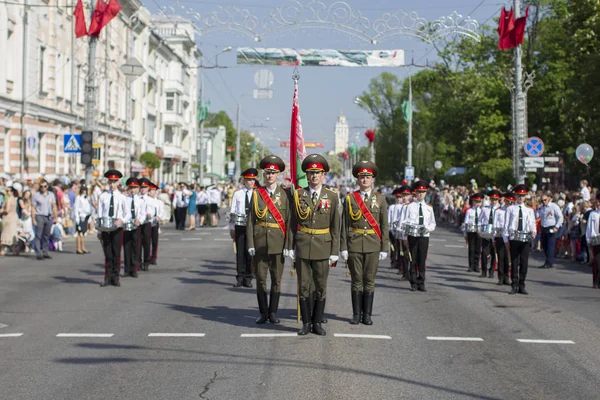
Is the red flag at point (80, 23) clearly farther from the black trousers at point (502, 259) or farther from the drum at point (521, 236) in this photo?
the drum at point (521, 236)

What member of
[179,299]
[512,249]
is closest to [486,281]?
[512,249]

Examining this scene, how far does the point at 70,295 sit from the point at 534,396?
8.46 m

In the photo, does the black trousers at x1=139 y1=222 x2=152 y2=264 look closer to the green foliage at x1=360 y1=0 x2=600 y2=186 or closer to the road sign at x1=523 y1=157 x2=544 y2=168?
the road sign at x1=523 y1=157 x2=544 y2=168

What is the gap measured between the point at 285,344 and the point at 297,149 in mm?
3138

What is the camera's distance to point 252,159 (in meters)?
133

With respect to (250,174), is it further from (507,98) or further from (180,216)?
(507,98)

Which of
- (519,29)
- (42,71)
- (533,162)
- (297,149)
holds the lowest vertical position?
(297,149)

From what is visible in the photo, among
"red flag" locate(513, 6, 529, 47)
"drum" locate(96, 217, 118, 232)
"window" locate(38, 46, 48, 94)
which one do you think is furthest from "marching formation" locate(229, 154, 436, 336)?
"window" locate(38, 46, 48, 94)

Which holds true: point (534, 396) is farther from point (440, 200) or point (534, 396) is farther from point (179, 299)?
point (440, 200)

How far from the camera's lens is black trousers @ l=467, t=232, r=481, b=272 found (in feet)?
63.1

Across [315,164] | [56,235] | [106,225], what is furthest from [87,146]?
[315,164]

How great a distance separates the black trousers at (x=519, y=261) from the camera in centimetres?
1482

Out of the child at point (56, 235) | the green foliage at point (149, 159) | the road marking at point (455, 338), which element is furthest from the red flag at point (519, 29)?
the green foliage at point (149, 159)

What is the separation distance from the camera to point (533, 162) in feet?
86.9
